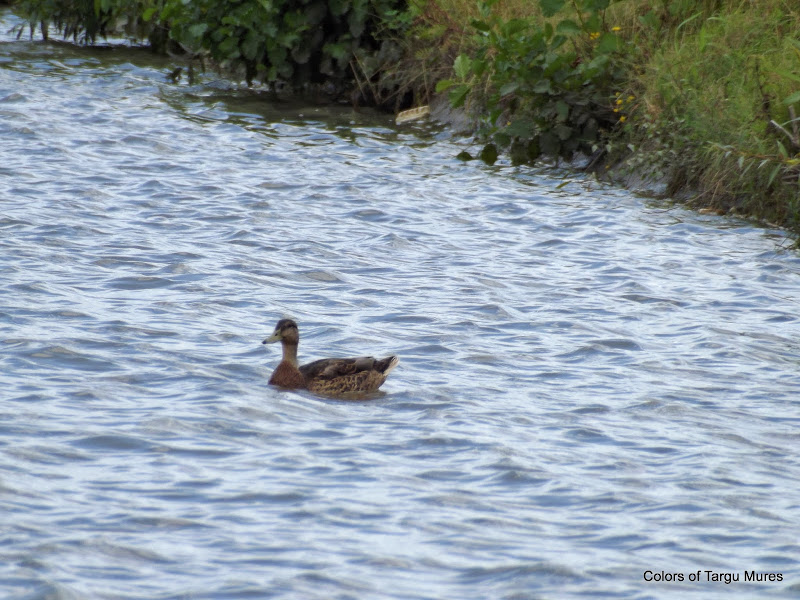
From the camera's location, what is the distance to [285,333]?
774 centimetres

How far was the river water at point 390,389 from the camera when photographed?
5199 millimetres

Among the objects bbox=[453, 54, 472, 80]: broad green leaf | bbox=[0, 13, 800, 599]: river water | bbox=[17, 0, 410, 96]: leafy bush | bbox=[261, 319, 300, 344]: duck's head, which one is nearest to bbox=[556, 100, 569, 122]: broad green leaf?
bbox=[0, 13, 800, 599]: river water

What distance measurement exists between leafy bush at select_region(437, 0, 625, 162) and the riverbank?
0.06ft

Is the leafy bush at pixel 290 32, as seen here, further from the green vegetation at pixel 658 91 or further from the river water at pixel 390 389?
the river water at pixel 390 389

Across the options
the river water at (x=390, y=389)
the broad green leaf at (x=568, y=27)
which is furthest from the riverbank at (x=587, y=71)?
the river water at (x=390, y=389)

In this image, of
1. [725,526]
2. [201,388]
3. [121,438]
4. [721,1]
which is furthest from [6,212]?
[721,1]

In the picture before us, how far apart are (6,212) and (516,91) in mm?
6407

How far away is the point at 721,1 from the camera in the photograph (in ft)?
49.5

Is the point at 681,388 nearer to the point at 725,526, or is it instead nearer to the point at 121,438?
the point at 725,526

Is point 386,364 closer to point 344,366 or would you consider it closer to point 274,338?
point 344,366

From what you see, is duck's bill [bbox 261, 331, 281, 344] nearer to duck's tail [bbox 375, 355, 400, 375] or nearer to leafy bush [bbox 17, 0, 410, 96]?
duck's tail [bbox 375, 355, 400, 375]

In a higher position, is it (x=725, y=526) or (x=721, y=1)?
(x=721, y=1)

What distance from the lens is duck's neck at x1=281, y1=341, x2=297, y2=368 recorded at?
7.59 m

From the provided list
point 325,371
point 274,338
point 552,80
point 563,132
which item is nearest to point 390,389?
point 325,371
